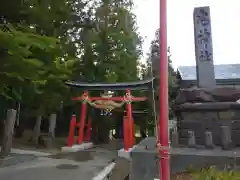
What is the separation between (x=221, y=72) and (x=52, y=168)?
14.7 meters

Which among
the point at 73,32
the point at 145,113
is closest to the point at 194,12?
the point at 73,32

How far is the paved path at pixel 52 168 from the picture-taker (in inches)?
312

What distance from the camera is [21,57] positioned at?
4461mm

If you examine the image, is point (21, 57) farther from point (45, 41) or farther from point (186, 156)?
point (186, 156)

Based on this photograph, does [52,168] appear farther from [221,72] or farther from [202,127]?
[221,72]

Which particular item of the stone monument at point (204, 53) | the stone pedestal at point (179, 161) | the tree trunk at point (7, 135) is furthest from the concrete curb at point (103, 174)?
the tree trunk at point (7, 135)

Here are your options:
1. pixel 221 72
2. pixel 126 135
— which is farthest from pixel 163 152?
pixel 221 72

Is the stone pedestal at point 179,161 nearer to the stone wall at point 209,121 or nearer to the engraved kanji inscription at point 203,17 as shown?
the stone wall at point 209,121

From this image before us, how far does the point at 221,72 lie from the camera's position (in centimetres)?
1962

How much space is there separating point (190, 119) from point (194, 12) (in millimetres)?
3620

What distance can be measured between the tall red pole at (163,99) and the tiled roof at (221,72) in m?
15.3

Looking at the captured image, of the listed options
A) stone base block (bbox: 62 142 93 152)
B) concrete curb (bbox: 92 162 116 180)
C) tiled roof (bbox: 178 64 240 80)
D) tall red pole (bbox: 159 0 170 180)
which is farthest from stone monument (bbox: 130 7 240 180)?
tiled roof (bbox: 178 64 240 80)

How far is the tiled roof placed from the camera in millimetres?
18547

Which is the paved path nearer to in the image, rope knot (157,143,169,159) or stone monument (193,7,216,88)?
stone monument (193,7,216,88)
